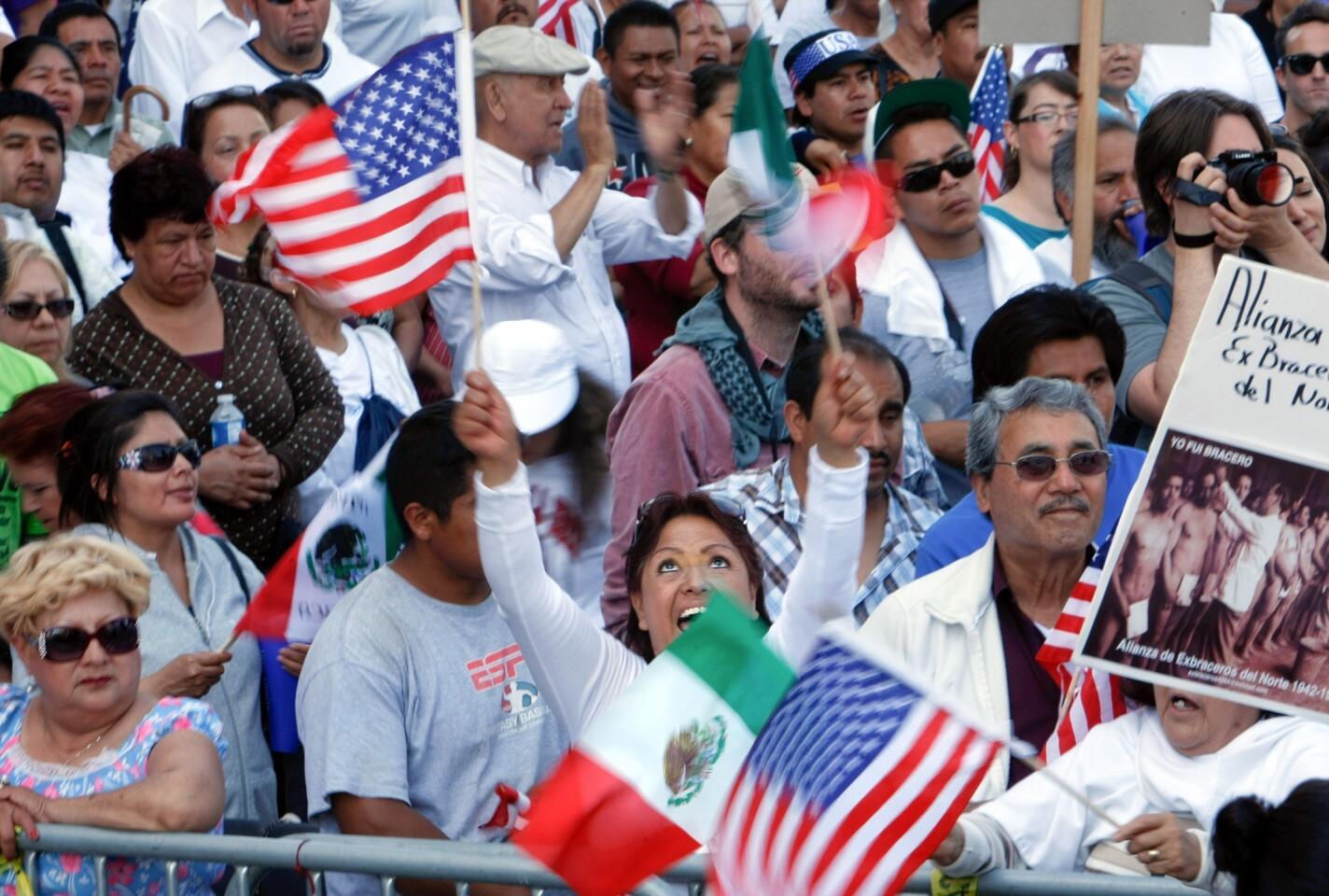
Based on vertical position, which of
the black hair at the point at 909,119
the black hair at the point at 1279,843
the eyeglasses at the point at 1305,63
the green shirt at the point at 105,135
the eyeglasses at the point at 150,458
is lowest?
the green shirt at the point at 105,135

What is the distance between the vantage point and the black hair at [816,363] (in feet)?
18.8

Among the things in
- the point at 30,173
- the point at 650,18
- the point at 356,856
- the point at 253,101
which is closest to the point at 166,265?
the point at 30,173

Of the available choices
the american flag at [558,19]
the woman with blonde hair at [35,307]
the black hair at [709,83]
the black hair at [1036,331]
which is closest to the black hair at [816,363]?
the black hair at [1036,331]

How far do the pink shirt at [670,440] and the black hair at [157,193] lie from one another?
1.52m

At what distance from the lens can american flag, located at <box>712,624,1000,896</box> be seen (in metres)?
3.72

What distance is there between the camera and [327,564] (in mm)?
5500

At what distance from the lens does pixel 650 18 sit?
933 cm

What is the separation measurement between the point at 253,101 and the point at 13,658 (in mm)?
3406

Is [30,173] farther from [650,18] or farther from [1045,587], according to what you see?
[1045,587]

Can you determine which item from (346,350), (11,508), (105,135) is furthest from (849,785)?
(105,135)

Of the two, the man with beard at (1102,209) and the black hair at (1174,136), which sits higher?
the black hair at (1174,136)

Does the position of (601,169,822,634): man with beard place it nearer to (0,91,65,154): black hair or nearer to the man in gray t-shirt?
the man in gray t-shirt

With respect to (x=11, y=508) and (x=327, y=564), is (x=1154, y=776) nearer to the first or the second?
(x=327, y=564)

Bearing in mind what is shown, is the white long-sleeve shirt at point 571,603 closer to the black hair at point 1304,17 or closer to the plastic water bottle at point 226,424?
the plastic water bottle at point 226,424
